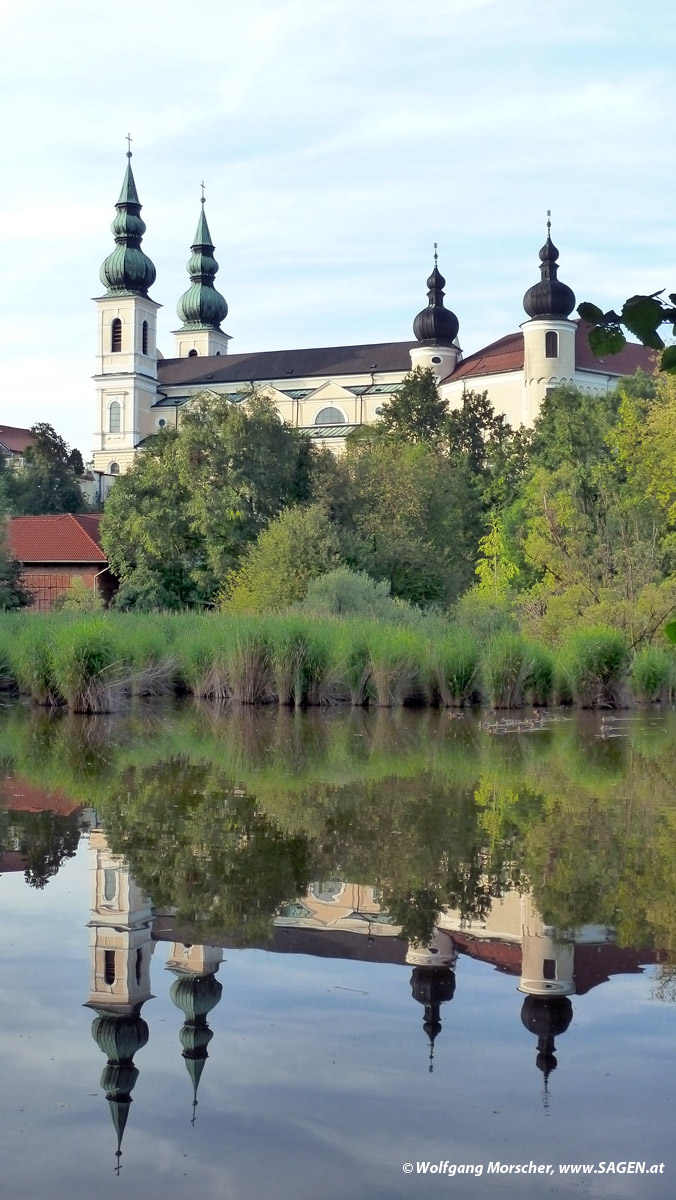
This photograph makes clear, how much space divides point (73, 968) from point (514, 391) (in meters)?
83.2

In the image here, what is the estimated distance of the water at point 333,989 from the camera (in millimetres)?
3639

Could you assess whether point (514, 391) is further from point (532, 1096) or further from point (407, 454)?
point (532, 1096)

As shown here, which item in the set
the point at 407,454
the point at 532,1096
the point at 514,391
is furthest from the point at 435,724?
the point at 514,391

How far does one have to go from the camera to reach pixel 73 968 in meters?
5.50

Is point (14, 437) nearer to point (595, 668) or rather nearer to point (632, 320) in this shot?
point (595, 668)

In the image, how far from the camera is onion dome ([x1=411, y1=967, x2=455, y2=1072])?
190 inches

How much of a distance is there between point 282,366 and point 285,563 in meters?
75.7

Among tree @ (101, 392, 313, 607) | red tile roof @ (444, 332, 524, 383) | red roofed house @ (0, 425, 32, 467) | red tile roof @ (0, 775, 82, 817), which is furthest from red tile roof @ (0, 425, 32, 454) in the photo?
red tile roof @ (0, 775, 82, 817)

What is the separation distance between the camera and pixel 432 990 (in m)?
5.27

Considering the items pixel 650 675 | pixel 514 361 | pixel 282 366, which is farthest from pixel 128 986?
pixel 282 366

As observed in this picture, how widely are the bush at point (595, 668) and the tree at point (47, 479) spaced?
164ft

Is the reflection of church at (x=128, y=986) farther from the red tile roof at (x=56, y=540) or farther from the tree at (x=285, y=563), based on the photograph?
the red tile roof at (x=56, y=540)

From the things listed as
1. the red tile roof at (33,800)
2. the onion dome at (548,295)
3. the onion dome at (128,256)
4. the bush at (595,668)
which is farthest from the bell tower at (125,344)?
the red tile roof at (33,800)

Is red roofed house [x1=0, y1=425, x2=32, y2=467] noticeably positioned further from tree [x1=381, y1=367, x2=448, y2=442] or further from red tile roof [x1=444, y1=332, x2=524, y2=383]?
tree [x1=381, y1=367, x2=448, y2=442]
